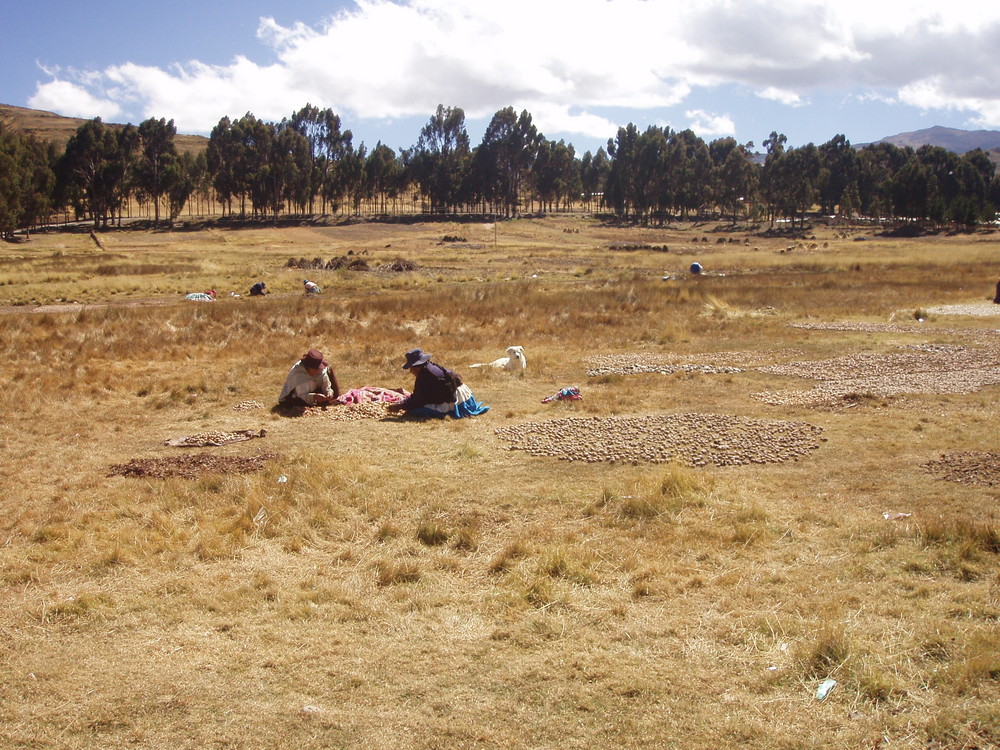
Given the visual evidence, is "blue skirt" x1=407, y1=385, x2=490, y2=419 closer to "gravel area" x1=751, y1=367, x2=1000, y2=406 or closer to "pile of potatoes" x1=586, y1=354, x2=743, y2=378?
"pile of potatoes" x1=586, y1=354, x2=743, y2=378

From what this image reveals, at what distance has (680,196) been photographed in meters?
119

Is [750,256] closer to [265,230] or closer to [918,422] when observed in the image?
[918,422]

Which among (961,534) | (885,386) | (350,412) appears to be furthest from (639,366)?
(961,534)

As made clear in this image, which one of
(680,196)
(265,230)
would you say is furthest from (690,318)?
(680,196)

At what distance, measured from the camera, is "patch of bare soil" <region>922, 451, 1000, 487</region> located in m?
9.67

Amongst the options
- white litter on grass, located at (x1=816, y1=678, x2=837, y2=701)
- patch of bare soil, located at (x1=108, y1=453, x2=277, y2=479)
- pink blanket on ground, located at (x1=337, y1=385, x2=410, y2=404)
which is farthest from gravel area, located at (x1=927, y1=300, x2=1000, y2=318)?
white litter on grass, located at (x1=816, y1=678, x2=837, y2=701)

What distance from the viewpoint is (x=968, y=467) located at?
33.1 ft

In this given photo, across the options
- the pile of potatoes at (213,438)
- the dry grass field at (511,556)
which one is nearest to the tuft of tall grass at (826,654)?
the dry grass field at (511,556)

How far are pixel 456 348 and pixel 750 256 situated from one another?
1729 inches

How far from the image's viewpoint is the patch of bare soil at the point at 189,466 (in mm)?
10508

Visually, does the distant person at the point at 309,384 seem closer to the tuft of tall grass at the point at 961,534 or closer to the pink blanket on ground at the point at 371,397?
the pink blanket on ground at the point at 371,397

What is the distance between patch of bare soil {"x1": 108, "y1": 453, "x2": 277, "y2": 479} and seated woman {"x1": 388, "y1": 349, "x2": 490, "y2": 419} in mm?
3109

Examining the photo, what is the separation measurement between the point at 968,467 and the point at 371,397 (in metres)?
9.75

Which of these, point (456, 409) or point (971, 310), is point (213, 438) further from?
point (971, 310)
